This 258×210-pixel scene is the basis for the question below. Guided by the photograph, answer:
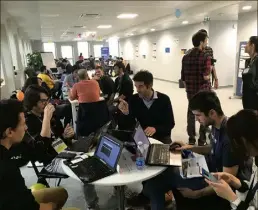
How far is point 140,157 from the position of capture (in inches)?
67.2

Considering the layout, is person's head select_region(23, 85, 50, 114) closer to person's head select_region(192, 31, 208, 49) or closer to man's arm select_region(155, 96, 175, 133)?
man's arm select_region(155, 96, 175, 133)

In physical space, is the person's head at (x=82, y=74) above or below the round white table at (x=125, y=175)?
above

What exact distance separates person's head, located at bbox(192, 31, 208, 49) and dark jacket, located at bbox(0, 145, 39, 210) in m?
2.90

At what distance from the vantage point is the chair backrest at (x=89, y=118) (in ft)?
10.1

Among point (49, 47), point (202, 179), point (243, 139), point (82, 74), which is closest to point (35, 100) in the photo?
point (202, 179)

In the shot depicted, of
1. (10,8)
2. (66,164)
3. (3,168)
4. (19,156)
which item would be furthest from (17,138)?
(10,8)

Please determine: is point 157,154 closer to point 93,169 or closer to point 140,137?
point 140,137

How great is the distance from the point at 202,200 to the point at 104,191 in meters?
1.12

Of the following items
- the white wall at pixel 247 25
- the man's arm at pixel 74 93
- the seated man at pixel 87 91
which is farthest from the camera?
the white wall at pixel 247 25

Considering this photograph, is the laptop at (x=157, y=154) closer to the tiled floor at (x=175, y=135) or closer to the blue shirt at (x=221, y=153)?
the blue shirt at (x=221, y=153)

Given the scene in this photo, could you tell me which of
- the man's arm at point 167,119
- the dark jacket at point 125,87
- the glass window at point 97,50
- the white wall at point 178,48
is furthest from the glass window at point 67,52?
the man's arm at point 167,119

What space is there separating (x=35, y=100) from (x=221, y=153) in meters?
1.66

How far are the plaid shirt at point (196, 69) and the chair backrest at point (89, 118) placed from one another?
140cm

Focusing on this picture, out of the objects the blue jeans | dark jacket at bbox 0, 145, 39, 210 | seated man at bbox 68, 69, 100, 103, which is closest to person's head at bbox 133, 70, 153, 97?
the blue jeans
